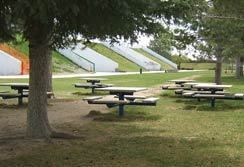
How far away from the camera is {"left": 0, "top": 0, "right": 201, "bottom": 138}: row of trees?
6584 millimetres

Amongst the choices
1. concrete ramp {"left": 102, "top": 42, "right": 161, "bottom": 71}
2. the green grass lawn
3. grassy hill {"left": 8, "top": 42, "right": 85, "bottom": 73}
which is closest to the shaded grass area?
concrete ramp {"left": 102, "top": 42, "right": 161, "bottom": 71}

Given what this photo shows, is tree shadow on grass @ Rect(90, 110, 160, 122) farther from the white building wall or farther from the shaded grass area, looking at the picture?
the shaded grass area

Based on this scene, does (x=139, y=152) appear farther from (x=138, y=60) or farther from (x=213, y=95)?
(x=138, y=60)

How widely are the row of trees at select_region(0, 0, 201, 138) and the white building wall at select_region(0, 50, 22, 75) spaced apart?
40.2 metres

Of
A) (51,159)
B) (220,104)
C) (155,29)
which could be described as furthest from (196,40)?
(51,159)

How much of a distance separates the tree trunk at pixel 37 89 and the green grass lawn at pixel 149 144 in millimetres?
446

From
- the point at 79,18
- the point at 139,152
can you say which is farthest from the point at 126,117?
the point at 79,18

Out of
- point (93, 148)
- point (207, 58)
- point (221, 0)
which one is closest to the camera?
point (93, 148)

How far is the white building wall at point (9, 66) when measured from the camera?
47.7 m

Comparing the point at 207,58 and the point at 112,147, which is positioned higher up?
the point at 207,58

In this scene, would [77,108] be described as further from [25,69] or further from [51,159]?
[25,69]

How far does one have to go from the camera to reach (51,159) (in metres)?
6.91

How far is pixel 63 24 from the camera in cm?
782

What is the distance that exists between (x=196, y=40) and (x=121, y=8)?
47.3ft
